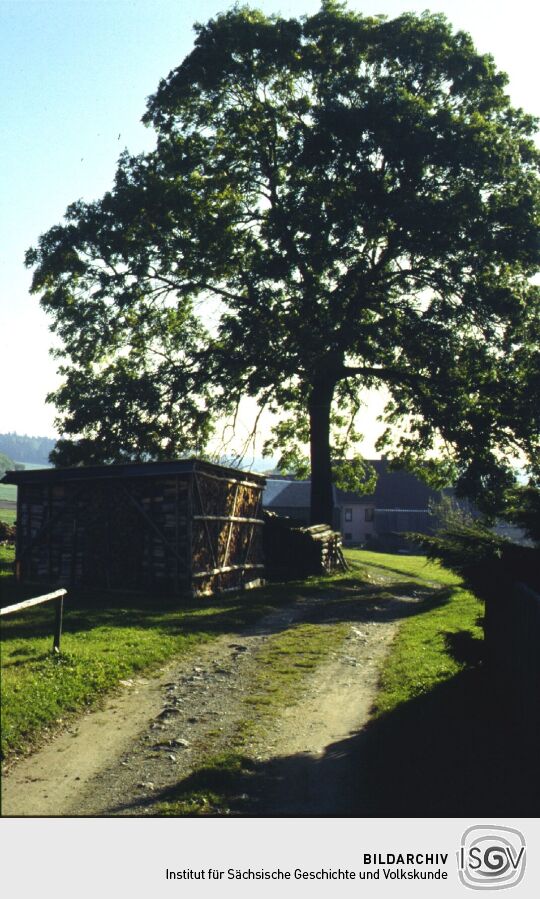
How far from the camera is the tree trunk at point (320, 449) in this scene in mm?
34688

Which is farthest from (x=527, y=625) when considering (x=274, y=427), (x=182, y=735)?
(x=274, y=427)

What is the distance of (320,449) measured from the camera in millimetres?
34938

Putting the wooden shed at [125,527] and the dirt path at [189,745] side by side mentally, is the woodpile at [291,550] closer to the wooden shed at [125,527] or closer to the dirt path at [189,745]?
the wooden shed at [125,527]

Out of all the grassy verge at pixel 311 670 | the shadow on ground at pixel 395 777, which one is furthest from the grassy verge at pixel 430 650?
the shadow on ground at pixel 395 777

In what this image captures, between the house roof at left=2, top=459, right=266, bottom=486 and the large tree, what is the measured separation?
703 cm

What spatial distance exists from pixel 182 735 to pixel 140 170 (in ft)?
90.0

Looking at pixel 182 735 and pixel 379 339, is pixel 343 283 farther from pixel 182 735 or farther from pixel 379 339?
pixel 182 735

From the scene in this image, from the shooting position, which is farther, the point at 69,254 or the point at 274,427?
the point at 274,427

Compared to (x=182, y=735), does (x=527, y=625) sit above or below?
above

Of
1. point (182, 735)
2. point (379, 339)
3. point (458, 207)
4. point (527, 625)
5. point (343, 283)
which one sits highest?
point (458, 207)

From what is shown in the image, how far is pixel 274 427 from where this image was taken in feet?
126

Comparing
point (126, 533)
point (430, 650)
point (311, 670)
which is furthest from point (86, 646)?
point (126, 533)
